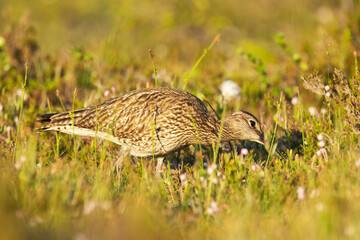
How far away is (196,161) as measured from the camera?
5531 mm

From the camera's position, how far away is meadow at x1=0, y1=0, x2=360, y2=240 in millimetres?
3553

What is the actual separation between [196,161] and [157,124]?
679 mm

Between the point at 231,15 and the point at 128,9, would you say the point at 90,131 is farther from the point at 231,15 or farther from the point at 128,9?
the point at 231,15

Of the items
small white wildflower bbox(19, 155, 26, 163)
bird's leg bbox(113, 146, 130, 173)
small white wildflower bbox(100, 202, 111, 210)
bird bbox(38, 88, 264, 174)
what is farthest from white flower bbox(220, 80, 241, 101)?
small white wildflower bbox(100, 202, 111, 210)

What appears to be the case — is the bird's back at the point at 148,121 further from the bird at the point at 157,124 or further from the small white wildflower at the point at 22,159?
the small white wildflower at the point at 22,159

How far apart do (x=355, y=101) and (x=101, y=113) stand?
10.6 feet

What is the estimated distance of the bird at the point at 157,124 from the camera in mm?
5727

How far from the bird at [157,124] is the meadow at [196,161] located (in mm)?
218

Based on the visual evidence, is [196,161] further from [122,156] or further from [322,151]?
[322,151]

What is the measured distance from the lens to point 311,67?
29.0 feet

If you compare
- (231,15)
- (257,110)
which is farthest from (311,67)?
(231,15)

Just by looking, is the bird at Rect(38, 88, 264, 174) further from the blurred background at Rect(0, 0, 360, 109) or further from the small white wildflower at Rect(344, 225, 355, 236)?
the small white wildflower at Rect(344, 225, 355, 236)

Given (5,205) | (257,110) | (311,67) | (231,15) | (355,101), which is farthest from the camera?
(231,15)

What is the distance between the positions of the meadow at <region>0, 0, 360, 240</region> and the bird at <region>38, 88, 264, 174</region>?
0.22 m
